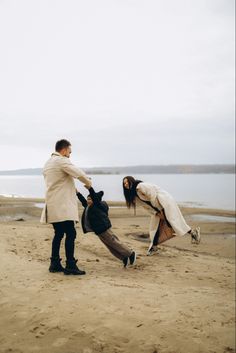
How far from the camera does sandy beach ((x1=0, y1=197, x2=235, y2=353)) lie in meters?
3.47

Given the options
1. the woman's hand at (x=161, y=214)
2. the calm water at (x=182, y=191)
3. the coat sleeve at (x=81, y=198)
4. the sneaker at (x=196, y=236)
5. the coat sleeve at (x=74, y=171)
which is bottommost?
the calm water at (x=182, y=191)

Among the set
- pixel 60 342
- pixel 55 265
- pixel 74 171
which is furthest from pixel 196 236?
pixel 60 342

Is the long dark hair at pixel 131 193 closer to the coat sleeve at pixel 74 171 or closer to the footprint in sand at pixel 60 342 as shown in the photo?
the coat sleeve at pixel 74 171

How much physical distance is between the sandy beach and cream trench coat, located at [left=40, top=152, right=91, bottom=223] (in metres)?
0.90

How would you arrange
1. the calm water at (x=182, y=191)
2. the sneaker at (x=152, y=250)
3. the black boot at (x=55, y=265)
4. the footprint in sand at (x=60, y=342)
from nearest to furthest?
1. the footprint in sand at (x=60, y=342)
2. the black boot at (x=55, y=265)
3. the sneaker at (x=152, y=250)
4. the calm water at (x=182, y=191)

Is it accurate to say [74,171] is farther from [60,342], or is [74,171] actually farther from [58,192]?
[60,342]

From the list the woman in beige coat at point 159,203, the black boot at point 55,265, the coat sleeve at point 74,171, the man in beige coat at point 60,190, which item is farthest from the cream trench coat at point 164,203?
the black boot at point 55,265

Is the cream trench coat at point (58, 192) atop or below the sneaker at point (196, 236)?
atop

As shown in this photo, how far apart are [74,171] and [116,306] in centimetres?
181

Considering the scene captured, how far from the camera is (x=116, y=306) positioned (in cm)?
412

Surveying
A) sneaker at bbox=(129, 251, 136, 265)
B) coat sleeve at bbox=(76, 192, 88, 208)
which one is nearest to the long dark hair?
coat sleeve at bbox=(76, 192, 88, 208)

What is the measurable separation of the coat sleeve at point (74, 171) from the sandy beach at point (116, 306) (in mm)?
1408

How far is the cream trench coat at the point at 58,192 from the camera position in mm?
5051

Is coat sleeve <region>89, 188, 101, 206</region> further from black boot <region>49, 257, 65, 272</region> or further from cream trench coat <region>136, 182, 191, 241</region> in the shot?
black boot <region>49, 257, 65, 272</region>
